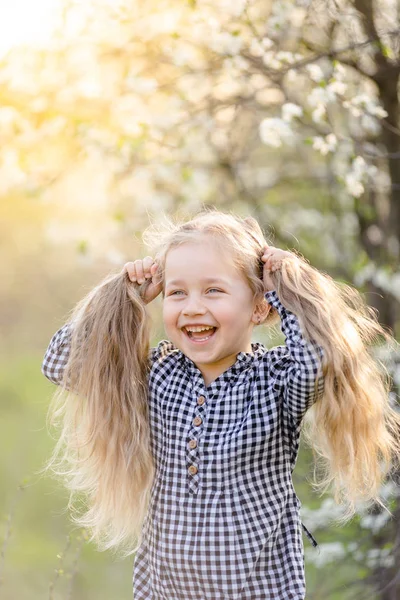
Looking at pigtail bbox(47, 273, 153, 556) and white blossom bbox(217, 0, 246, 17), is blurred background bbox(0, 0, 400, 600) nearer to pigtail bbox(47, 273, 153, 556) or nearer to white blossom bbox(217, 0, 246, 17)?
white blossom bbox(217, 0, 246, 17)

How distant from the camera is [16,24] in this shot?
392 centimetres

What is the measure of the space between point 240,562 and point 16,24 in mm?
2868

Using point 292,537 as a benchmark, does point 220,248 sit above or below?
above

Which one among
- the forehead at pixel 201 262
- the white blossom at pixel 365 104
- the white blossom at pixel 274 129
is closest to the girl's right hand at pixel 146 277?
the forehead at pixel 201 262

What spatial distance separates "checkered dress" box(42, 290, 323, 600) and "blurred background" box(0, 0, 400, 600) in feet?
4.41

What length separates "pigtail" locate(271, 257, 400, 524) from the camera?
1.90 metres

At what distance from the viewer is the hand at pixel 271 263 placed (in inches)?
79.5

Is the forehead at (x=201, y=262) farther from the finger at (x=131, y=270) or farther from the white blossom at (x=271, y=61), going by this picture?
the white blossom at (x=271, y=61)

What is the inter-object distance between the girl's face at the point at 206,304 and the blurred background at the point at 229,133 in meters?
1.19

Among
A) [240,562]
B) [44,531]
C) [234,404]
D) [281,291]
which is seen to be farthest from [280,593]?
[44,531]

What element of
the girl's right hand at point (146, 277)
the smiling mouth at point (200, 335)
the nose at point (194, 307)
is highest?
the nose at point (194, 307)

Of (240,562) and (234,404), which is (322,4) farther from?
(240,562)

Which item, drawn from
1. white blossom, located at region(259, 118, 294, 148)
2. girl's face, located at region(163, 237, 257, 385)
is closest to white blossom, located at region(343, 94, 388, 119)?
white blossom, located at region(259, 118, 294, 148)

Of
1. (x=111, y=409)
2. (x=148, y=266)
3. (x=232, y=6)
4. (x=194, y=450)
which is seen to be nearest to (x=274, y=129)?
(x=232, y=6)
